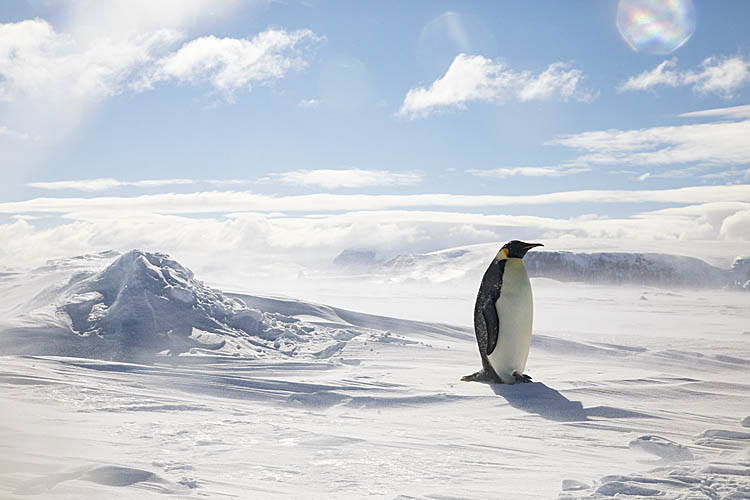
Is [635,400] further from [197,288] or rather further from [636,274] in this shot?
[636,274]

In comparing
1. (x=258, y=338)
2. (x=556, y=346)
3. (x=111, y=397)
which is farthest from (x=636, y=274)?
(x=111, y=397)

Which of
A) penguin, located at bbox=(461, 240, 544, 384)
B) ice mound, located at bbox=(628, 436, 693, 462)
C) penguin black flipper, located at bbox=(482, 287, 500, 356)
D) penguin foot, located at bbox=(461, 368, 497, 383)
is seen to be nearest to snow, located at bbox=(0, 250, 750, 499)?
ice mound, located at bbox=(628, 436, 693, 462)

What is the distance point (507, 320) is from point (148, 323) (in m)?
5.28

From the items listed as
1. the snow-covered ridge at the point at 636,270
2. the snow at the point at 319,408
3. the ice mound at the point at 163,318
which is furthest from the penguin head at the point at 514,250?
the snow-covered ridge at the point at 636,270

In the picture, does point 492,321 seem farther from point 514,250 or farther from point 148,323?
point 148,323

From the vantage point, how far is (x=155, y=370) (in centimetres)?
661

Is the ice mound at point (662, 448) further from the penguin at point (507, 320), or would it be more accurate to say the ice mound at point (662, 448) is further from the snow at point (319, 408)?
the penguin at point (507, 320)

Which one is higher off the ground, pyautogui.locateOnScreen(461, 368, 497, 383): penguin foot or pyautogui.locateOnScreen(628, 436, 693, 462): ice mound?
pyautogui.locateOnScreen(461, 368, 497, 383): penguin foot

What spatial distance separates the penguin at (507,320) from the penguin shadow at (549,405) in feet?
1.01

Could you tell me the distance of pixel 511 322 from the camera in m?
6.29

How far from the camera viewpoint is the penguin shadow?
500 centimetres

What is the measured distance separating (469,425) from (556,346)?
6105 millimetres

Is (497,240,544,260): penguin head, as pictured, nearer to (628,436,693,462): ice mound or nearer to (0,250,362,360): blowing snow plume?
(628,436,693,462): ice mound

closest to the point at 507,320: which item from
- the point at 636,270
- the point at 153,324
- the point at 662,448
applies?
the point at 662,448
